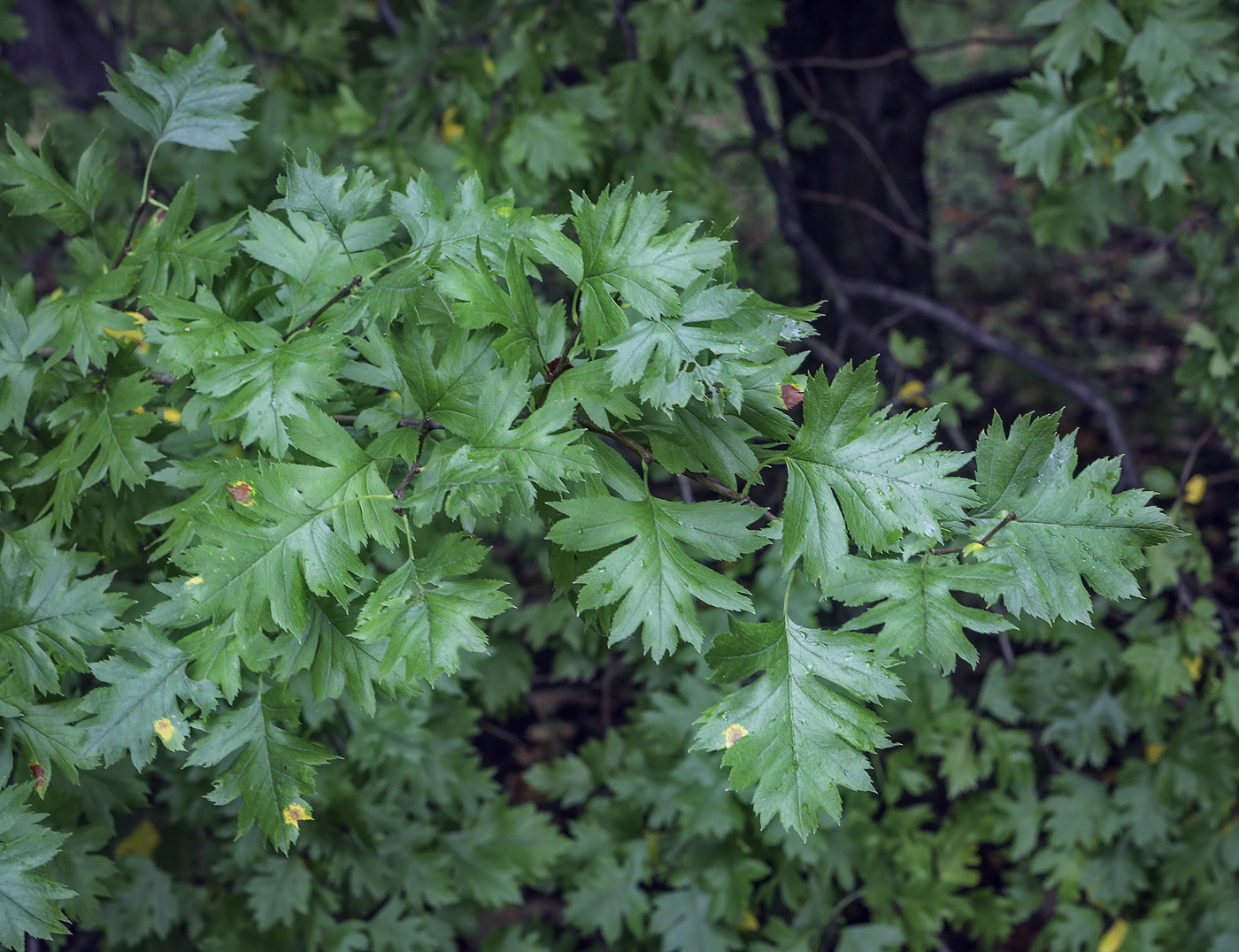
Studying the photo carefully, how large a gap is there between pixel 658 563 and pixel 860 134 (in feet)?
11.0

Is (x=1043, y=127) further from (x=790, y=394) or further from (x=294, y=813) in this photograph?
(x=294, y=813)

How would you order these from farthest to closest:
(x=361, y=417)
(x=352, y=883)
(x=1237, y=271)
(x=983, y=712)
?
(x=983, y=712)
(x=1237, y=271)
(x=352, y=883)
(x=361, y=417)

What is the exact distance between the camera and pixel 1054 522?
126cm

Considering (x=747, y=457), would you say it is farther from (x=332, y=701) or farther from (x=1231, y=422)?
(x=1231, y=422)

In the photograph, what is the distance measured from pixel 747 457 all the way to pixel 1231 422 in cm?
243

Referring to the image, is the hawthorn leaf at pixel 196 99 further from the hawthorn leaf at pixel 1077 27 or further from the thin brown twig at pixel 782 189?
the thin brown twig at pixel 782 189

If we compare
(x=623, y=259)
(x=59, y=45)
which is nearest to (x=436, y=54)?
(x=623, y=259)

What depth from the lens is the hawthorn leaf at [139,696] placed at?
136 cm

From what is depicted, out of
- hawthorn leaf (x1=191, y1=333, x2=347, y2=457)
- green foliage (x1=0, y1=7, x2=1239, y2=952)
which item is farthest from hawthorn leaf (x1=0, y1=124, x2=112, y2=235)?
hawthorn leaf (x1=191, y1=333, x2=347, y2=457)

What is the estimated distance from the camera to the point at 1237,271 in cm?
283

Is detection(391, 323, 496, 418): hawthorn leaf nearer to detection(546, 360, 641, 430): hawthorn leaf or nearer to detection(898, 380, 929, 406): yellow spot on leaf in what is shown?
detection(546, 360, 641, 430): hawthorn leaf

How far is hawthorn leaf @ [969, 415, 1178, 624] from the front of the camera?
4.06ft

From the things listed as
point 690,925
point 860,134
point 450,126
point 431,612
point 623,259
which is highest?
point 623,259

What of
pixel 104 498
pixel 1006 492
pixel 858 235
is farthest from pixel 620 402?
pixel 858 235
